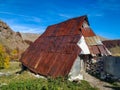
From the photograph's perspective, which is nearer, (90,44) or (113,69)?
(113,69)

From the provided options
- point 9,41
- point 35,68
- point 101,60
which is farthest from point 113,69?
point 9,41

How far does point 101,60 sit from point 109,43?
201 feet

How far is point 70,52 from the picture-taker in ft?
72.9

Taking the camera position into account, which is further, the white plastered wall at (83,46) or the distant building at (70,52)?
the white plastered wall at (83,46)

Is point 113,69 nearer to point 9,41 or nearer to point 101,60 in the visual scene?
point 101,60

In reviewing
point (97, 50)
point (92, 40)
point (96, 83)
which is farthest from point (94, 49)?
point (96, 83)

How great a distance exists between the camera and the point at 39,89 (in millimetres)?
17859

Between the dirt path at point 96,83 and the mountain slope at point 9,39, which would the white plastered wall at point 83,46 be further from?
the mountain slope at point 9,39

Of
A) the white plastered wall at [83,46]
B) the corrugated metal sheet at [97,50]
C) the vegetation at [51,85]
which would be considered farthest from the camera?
the corrugated metal sheet at [97,50]

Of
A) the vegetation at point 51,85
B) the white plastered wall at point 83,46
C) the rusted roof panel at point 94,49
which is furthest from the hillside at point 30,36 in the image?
the vegetation at point 51,85

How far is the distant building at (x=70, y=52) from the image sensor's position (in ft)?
70.0

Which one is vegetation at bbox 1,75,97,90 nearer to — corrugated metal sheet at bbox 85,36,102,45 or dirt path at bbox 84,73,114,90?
dirt path at bbox 84,73,114,90

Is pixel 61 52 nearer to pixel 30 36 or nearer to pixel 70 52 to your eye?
pixel 70 52

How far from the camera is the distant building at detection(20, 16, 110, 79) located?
21.3m
